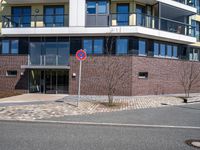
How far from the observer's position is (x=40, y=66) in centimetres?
1794

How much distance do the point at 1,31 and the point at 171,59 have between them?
685 inches

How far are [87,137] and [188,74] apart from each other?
1827 cm

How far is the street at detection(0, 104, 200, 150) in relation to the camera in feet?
17.5

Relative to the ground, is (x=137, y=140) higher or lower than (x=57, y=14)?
lower

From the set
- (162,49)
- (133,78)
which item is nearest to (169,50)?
(162,49)

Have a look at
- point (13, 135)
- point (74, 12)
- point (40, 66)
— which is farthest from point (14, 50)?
point (13, 135)

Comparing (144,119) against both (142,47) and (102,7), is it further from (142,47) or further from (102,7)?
(102,7)

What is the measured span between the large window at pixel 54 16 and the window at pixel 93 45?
320cm

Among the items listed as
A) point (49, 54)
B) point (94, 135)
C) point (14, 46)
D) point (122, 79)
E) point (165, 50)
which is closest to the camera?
point (94, 135)

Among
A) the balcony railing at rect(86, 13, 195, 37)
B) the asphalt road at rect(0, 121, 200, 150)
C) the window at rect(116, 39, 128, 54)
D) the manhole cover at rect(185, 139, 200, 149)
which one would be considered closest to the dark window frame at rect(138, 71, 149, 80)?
the window at rect(116, 39, 128, 54)

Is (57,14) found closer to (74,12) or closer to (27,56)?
(74,12)

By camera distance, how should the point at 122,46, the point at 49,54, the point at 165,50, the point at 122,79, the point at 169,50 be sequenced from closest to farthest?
the point at 122,79, the point at 122,46, the point at 49,54, the point at 165,50, the point at 169,50

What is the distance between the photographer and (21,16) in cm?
1967

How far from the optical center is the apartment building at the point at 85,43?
1783cm
